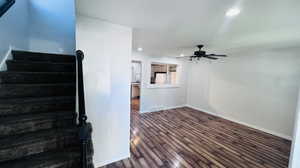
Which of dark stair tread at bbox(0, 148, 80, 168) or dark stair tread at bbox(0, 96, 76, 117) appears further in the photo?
dark stair tread at bbox(0, 96, 76, 117)

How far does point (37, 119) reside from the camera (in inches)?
57.4

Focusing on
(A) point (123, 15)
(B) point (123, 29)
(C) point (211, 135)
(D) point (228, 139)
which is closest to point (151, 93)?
(C) point (211, 135)

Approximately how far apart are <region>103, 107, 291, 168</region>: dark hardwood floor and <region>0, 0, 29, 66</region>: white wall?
247 centimetres

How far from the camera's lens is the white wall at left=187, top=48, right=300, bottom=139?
3.24m

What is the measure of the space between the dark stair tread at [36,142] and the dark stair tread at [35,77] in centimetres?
86

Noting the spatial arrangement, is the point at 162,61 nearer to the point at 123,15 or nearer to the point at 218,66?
the point at 218,66

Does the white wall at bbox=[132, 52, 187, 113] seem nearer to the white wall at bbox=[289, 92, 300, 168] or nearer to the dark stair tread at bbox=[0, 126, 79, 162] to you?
the dark stair tread at bbox=[0, 126, 79, 162]

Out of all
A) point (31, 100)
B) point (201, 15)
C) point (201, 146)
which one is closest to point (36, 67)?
point (31, 100)

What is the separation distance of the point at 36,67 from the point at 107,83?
120 cm

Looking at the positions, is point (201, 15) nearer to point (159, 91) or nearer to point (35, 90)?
point (35, 90)

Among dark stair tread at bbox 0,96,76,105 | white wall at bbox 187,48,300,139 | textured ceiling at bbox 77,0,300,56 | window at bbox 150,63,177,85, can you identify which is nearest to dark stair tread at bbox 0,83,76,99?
dark stair tread at bbox 0,96,76,105

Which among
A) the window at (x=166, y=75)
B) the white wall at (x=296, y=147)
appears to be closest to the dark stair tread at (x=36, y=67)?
the white wall at (x=296, y=147)

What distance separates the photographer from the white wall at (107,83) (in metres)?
1.88

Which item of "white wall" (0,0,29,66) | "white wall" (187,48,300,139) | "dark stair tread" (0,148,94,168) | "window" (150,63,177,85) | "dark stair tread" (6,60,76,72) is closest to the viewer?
"dark stair tread" (0,148,94,168)
